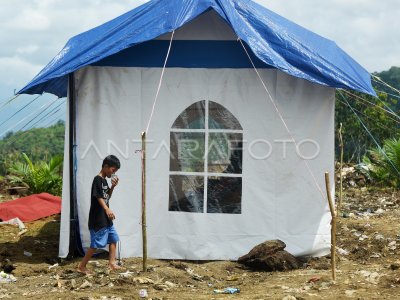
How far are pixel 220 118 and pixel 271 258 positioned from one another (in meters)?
1.69

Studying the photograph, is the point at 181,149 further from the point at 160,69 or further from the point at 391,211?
the point at 391,211

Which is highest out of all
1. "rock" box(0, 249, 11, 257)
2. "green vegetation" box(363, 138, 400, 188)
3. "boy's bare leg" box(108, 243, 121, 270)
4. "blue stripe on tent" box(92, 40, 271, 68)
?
"blue stripe on tent" box(92, 40, 271, 68)

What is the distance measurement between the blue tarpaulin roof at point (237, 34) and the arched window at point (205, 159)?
94 centimetres

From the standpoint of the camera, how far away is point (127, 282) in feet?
21.8

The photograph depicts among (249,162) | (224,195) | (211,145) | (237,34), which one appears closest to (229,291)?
(224,195)

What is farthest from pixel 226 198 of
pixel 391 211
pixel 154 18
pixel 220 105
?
pixel 391 211

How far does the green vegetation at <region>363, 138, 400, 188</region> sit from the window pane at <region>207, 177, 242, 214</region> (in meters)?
6.91

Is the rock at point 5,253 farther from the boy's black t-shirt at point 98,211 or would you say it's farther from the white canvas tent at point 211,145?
the boy's black t-shirt at point 98,211

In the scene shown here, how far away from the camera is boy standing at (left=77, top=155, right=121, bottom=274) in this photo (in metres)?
7.27

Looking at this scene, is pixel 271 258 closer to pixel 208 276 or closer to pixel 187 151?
pixel 208 276

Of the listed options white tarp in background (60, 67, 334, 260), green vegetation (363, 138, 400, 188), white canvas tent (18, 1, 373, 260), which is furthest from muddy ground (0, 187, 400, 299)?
green vegetation (363, 138, 400, 188)

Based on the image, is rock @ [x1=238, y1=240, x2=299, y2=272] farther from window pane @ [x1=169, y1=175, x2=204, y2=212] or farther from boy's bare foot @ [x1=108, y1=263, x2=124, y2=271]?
boy's bare foot @ [x1=108, y1=263, x2=124, y2=271]

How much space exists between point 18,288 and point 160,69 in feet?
9.55

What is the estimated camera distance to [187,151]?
832 centimetres
